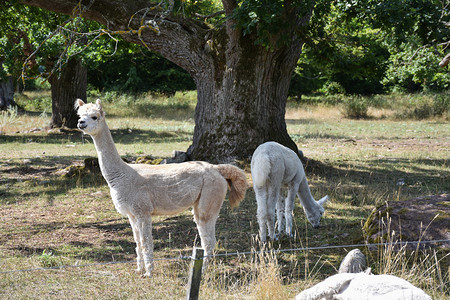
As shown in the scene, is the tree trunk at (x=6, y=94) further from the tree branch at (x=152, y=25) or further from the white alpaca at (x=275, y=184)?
the white alpaca at (x=275, y=184)

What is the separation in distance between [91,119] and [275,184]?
3081 mm

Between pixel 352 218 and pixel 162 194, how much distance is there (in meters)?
4.14

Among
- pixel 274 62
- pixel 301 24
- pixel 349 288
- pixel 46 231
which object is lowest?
pixel 46 231

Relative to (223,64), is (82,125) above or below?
below

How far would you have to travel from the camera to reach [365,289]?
416cm

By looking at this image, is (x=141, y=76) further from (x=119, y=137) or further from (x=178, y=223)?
(x=178, y=223)

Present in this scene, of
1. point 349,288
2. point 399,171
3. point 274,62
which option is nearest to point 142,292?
point 349,288

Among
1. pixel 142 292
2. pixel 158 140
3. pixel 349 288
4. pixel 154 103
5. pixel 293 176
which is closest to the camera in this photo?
pixel 349 288

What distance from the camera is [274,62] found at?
1315cm

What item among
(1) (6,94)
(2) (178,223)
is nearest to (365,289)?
(2) (178,223)

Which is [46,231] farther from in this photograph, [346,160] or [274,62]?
[346,160]

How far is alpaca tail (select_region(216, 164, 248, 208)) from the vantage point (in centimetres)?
655

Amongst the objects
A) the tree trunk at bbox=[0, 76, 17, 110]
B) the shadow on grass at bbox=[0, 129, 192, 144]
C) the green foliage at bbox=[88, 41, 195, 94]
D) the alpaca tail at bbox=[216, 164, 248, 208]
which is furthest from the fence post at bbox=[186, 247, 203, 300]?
the green foliage at bbox=[88, 41, 195, 94]

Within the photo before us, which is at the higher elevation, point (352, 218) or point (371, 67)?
point (371, 67)
